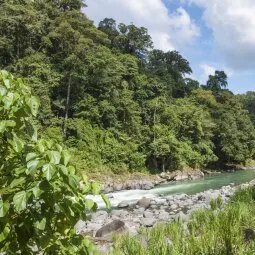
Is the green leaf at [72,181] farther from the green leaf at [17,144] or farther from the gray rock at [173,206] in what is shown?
the gray rock at [173,206]

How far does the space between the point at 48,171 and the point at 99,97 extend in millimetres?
30323

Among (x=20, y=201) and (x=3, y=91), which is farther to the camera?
(x=3, y=91)

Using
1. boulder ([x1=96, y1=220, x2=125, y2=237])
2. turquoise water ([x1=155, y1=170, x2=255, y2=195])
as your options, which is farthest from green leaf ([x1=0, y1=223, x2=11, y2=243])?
turquoise water ([x1=155, y1=170, x2=255, y2=195])

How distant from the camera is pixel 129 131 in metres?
34.2

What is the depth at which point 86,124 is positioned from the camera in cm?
3031

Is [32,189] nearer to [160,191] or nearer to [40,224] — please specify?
[40,224]

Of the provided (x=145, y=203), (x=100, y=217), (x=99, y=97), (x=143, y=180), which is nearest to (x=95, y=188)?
(x=100, y=217)

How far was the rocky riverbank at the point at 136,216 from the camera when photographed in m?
9.13

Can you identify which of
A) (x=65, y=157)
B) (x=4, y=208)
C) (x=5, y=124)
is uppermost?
(x=5, y=124)

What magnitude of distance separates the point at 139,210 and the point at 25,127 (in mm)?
13161

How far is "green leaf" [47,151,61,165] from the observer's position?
5.06 ft

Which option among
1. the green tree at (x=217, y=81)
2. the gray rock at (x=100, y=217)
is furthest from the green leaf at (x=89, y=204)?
the green tree at (x=217, y=81)

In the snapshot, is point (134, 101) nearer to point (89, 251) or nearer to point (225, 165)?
point (225, 165)

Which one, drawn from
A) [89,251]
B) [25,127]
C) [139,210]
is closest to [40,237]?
[89,251]
